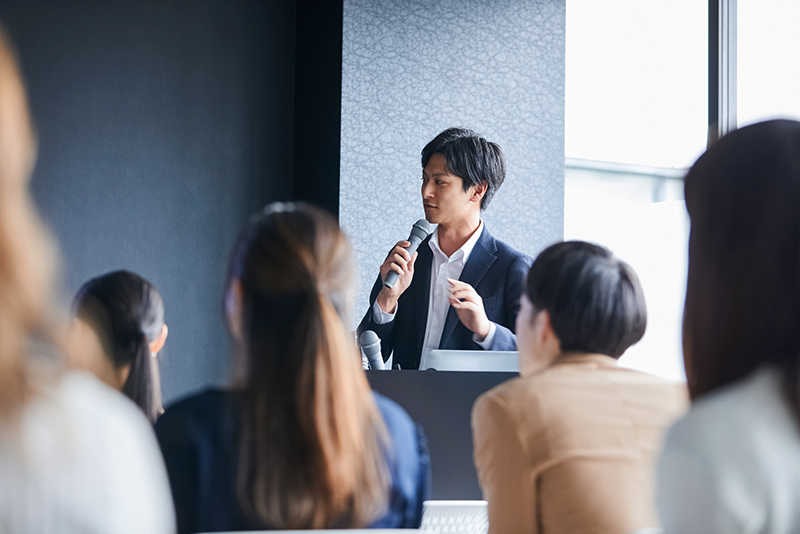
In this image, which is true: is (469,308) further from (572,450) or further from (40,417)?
(40,417)

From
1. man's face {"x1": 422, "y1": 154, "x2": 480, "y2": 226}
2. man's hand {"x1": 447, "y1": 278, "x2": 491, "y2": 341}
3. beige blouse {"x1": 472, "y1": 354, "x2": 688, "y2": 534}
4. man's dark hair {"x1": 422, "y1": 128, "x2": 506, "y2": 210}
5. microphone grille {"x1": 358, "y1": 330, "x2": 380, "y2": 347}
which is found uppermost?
man's dark hair {"x1": 422, "y1": 128, "x2": 506, "y2": 210}

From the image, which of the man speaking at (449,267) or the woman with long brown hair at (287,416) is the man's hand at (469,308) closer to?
the man speaking at (449,267)

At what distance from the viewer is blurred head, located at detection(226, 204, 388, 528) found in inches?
36.5

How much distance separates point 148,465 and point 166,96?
3.10 metres

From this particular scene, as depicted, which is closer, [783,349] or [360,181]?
[783,349]

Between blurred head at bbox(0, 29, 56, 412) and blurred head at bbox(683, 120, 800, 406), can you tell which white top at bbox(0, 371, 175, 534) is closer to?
blurred head at bbox(0, 29, 56, 412)

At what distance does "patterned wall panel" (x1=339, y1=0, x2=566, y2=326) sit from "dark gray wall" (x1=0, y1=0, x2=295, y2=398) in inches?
21.2

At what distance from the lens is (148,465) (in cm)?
80

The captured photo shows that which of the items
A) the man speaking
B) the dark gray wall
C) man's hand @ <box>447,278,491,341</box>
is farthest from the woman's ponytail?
the dark gray wall

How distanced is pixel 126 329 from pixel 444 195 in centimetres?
144

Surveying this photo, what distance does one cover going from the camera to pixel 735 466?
632 millimetres

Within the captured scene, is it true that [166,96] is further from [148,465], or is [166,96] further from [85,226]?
[148,465]

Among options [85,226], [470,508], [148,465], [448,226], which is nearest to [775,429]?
[148,465]

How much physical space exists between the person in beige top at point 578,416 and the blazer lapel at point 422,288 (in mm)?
1349
